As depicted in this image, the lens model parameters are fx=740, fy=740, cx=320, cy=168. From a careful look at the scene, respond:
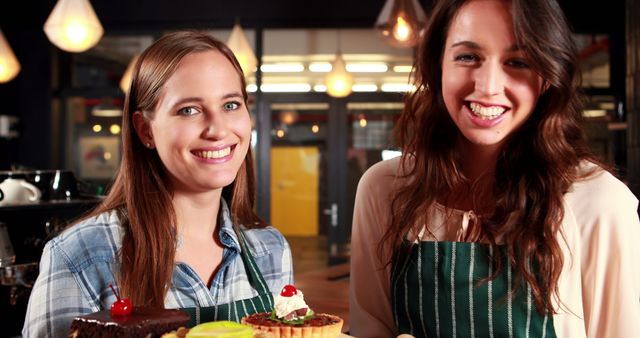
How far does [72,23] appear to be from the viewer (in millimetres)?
4652

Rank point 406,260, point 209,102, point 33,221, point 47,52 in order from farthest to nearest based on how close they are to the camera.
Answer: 1. point 47,52
2. point 33,221
3. point 406,260
4. point 209,102

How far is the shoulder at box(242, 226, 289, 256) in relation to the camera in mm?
1829

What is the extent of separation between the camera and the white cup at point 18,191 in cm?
329

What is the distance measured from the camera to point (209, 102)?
1.58 metres

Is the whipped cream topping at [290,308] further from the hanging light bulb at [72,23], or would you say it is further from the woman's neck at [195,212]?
the hanging light bulb at [72,23]

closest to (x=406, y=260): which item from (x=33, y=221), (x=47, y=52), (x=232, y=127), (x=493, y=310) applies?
(x=493, y=310)

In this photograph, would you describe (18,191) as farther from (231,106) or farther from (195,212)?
(231,106)

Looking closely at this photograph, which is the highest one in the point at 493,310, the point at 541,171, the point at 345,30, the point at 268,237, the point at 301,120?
the point at 345,30

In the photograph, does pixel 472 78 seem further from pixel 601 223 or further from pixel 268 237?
pixel 268 237

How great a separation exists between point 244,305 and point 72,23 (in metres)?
3.49

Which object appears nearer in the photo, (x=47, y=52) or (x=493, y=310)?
(x=493, y=310)

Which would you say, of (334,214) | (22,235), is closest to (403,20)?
(22,235)

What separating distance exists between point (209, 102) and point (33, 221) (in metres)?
1.89

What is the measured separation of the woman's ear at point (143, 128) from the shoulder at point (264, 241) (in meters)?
0.34
